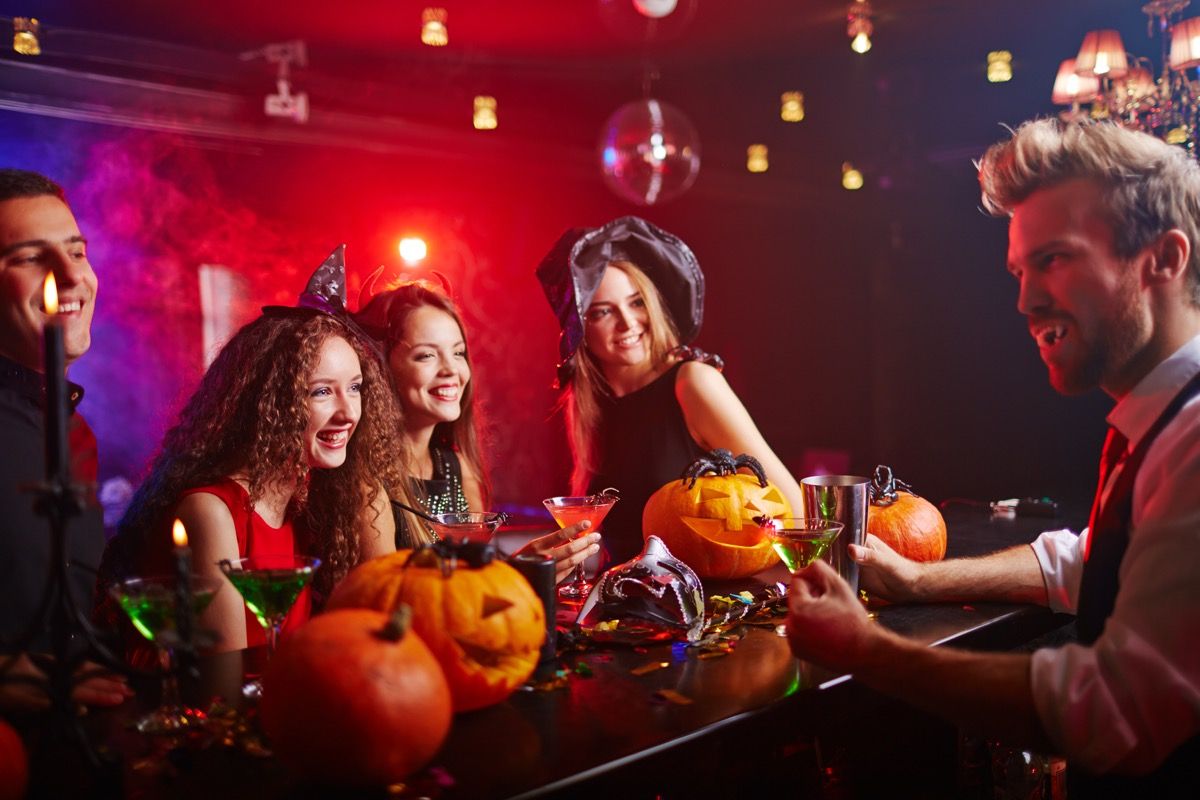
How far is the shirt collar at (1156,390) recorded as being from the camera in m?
1.95

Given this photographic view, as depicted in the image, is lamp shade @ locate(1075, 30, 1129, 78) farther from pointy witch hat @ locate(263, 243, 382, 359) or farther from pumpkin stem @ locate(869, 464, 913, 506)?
pointy witch hat @ locate(263, 243, 382, 359)

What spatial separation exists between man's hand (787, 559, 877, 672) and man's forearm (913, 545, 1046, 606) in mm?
718

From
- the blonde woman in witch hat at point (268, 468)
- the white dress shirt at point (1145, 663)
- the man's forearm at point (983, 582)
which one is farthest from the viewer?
the blonde woman in witch hat at point (268, 468)

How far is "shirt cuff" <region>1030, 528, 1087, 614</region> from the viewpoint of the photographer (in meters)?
2.47

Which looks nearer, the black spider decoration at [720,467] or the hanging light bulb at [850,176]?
the black spider decoration at [720,467]

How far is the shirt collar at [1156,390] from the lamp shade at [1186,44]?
4562mm

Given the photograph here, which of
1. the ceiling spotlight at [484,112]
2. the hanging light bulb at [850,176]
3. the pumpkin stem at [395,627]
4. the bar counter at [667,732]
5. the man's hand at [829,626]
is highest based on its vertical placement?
the ceiling spotlight at [484,112]

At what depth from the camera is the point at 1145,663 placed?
1.56 meters

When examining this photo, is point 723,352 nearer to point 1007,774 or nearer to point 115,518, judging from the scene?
point 115,518

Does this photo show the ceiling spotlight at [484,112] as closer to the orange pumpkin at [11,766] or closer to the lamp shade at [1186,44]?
the lamp shade at [1186,44]

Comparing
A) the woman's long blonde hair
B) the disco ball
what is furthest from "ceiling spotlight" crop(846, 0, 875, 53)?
the woman's long blonde hair

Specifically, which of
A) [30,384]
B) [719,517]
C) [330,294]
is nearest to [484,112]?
[330,294]

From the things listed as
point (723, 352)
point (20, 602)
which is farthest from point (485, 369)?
point (20, 602)

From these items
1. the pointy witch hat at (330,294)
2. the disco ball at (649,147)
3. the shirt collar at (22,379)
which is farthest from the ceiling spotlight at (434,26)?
the shirt collar at (22,379)
